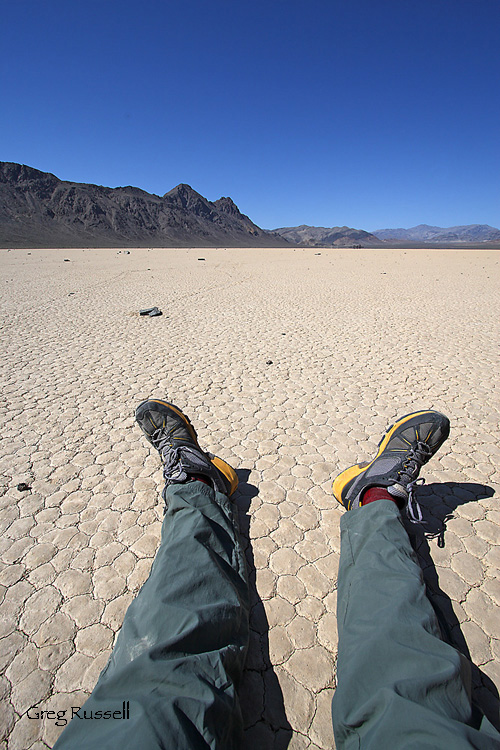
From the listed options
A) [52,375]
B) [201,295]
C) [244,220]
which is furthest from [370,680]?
[244,220]

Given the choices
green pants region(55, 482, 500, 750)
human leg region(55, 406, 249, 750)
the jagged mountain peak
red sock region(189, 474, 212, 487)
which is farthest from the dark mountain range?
green pants region(55, 482, 500, 750)

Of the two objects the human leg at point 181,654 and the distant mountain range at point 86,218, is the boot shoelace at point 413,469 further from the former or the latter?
the distant mountain range at point 86,218

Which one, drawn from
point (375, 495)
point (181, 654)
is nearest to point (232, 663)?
point (181, 654)

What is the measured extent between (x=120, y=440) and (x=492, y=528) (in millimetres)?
2547

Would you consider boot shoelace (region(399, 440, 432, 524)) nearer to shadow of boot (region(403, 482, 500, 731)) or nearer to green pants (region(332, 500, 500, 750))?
shadow of boot (region(403, 482, 500, 731))

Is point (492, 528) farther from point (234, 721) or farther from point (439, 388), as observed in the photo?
point (439, 388)

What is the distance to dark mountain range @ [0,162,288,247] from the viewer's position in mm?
63688

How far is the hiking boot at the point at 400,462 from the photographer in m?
1.89

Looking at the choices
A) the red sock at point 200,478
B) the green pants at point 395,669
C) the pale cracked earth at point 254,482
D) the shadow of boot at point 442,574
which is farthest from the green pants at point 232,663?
the red sock at point 200,478

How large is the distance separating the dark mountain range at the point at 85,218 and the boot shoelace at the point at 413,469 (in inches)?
2344

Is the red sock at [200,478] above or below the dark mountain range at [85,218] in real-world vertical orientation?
below

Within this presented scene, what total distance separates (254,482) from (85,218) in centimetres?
8685

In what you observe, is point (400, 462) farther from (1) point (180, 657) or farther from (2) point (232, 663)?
(1) point (180, 657)

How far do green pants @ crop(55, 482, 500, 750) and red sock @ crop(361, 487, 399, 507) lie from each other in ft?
0.95
